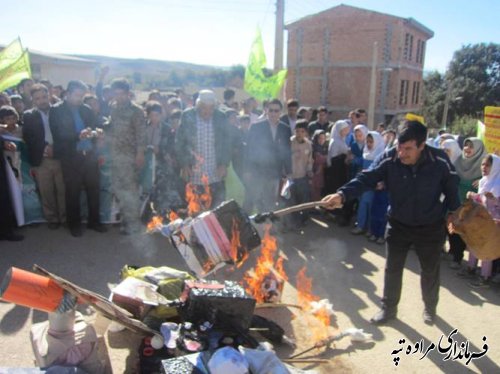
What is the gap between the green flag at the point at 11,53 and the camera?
23.8ft

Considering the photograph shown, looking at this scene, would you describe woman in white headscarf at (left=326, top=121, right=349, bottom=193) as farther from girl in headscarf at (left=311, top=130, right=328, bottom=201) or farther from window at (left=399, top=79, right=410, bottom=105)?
window at (left=399, top=79, right=410, bottom=105)

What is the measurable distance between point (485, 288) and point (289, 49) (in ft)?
86.7

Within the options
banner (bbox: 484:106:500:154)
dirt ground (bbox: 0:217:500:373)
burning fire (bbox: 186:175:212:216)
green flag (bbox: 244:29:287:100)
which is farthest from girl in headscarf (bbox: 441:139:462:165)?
green flag (bbox: 244:29:287:100)

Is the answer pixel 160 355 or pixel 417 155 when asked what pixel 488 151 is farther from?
pixel 160 355

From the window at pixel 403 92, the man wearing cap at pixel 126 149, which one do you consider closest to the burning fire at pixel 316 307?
the man wearing cap at pixel 126 149

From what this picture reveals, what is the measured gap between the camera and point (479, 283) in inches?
212

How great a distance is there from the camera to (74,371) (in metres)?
2.78

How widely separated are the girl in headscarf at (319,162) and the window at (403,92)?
72.2 ft

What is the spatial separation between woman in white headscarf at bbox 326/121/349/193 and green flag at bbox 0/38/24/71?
5.88 m

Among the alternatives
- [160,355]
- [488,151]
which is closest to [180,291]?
[160,355]

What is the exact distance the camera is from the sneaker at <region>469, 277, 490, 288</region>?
5371mm

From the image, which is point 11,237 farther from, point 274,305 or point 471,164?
point 471,164

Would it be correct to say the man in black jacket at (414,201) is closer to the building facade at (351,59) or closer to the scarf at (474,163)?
the scarf at (474,163)

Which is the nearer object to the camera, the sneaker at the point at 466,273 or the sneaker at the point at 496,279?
the sneaker at the point at 496,279
